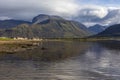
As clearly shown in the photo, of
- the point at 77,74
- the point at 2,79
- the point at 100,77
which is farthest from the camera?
the point at 77,74

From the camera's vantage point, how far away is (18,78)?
5106 centimetres

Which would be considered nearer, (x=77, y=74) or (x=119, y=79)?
(x=119, y=79)

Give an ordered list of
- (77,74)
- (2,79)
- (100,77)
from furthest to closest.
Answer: (77,74)
(100,77)
(2,79)

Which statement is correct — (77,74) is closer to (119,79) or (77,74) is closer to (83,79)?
(83,79)

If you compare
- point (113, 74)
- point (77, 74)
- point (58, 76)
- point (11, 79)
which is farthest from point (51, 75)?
point (113, 74)

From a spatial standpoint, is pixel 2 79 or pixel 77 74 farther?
pixel 77 74

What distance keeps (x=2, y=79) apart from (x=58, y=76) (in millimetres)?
11012

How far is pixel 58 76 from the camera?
54.2 metres

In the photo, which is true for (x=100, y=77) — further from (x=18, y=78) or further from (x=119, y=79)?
(x=18, y=78)

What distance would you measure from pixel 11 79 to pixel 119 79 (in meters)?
19.5

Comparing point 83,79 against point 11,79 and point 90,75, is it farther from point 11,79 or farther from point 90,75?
point 11,79

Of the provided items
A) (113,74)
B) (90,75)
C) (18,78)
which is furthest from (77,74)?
(18,78)

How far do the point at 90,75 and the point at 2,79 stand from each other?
17555 millimetres

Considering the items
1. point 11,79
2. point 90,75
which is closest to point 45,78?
point 11,79
